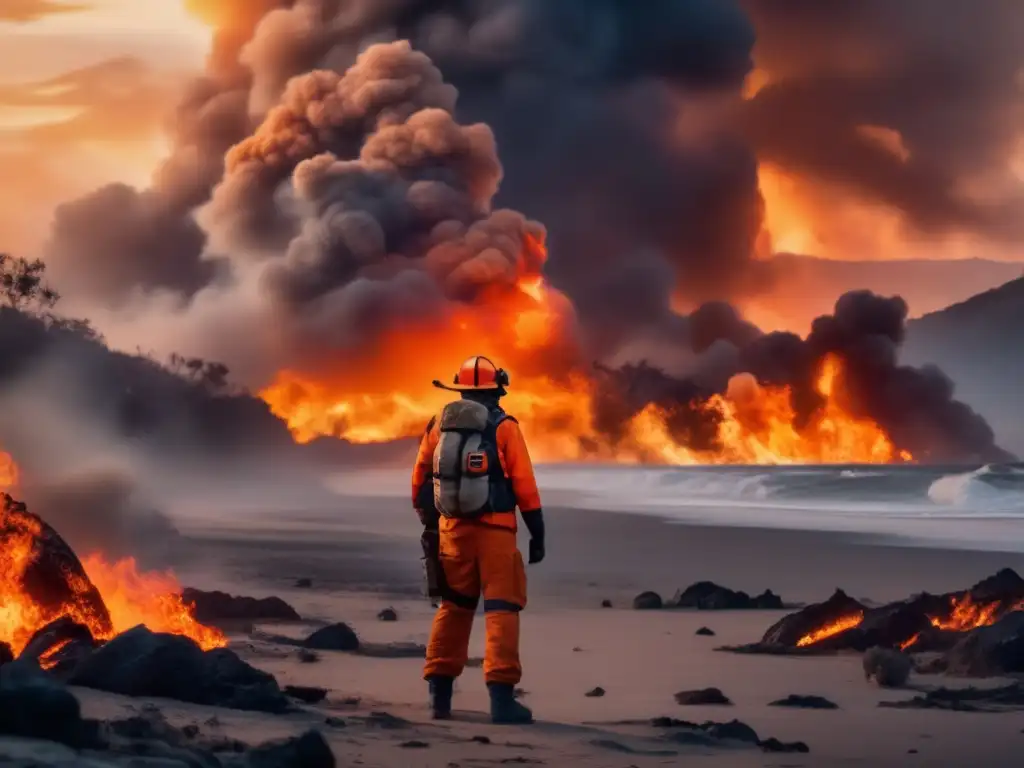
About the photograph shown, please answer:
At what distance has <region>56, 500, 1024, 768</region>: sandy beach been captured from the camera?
8.94 m

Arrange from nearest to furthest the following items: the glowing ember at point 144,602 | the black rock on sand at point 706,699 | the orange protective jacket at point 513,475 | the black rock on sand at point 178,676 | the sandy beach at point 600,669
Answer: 1. the sandy beach at point 600,669
2. the black rock on sand at point 178,676
3. the orange protective jacket at point 513,475
4. the black rock on sand at point 706,699
5. the glowing ember at point 144,602

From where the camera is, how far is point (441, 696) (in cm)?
1023

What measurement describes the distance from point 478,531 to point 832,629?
16.3 ft

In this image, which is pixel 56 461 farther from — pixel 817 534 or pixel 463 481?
pixel 817 534

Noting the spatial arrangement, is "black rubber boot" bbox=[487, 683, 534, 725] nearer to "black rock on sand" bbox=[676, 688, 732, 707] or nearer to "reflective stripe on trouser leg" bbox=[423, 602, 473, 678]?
"reflective stripe on trouser leg" bbox=[423, 602, 473, 678]

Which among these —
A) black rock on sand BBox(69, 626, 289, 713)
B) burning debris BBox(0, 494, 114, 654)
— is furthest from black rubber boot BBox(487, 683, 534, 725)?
burning debris BBox(0, 494, 114, 654)

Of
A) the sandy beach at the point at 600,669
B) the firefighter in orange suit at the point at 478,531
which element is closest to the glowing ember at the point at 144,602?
the sandy beach at the point at 600,669

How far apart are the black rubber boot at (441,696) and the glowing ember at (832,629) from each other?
462cm

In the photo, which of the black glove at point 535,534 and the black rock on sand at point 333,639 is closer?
the black glove at point 535,534

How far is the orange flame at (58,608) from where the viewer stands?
1219 cm

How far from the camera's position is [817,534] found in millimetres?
33469

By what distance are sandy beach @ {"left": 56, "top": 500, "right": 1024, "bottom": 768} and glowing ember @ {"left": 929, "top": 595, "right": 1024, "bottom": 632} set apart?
1429mm

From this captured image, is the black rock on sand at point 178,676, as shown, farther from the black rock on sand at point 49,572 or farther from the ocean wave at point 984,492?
the ocean wave at point 984,492

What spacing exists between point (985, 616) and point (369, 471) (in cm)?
5037
